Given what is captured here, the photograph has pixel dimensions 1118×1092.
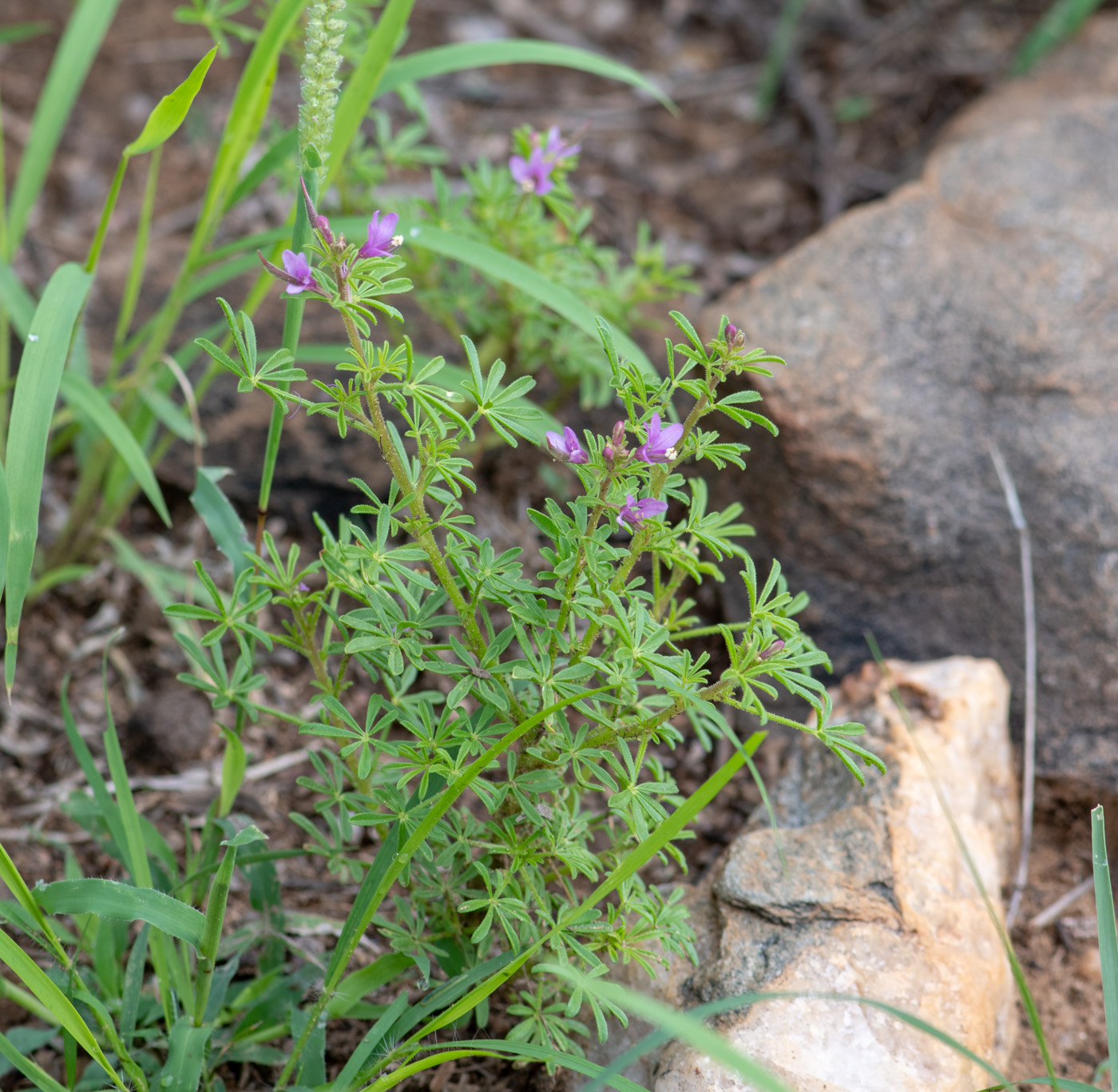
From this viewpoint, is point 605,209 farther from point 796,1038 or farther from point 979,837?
point 796,1038

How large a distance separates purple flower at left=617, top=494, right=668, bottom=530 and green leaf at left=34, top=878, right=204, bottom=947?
0.83m

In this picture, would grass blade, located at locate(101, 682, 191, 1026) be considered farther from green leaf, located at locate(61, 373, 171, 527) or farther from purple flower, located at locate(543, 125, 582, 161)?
purple flower, located at locate(543, 125, 582, 161)

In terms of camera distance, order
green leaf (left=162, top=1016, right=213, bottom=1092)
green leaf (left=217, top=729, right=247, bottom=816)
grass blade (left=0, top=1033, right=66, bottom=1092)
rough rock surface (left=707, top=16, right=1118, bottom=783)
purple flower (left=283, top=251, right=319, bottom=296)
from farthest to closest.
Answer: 1. rough rock surface (left=707, top=16, right=1118, bottom=783)
2. green leaf (left=217, top=729, right=247, bottom=816)
3. green leaf (left=162, top=1016, right=213, bottom=1092)
4. grass blade (left=0, top=1033, right=66, bottom=1092)
5. purple flower (left=283, top=251, right=319, bottom=296)

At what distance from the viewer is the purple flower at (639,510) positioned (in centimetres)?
135

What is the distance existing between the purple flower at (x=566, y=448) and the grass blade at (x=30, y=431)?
83 cm

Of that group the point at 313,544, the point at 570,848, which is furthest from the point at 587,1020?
the point at 313,544

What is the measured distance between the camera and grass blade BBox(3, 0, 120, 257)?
2.30 m

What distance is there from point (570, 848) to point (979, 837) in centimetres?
93

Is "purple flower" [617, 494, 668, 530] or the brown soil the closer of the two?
"purple flower" [617, 494, 668, 530]

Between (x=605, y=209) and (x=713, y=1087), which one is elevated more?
(x=605, y=209)

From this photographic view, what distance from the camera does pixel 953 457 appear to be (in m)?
2.42

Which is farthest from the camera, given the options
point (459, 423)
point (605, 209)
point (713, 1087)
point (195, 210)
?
point (605, 209)

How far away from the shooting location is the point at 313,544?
2.74m

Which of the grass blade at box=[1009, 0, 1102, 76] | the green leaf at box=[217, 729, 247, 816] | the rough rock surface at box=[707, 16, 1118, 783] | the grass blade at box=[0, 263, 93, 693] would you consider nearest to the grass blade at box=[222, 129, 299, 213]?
the grass blade at box=[0, 263, 93, 693]
